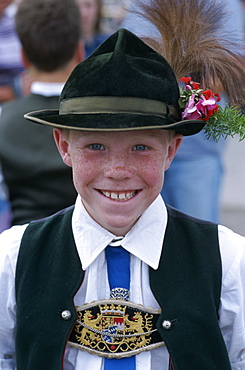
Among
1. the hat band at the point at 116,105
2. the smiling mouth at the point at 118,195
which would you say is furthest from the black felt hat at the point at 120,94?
the smiling mouth at the point at 118,195

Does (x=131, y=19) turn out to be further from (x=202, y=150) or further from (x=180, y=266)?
(x=202, y=150)

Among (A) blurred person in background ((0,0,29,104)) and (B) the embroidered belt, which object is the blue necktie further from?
(A) blurred person in background ((0,0,29,104))

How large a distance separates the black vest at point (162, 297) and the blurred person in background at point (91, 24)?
2832mm

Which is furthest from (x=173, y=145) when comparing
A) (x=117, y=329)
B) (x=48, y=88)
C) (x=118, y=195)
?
(x=48, y=88)

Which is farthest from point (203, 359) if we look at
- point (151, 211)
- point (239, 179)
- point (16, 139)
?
point (239, 179)

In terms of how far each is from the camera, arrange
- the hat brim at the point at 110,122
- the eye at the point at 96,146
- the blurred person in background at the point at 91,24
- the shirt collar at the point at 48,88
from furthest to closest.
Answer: the blurred person in background at the point at 91,24, the shirt collar at the point at 48,88, the eye at the point at 96,146, the hat brim at the point at 110,122

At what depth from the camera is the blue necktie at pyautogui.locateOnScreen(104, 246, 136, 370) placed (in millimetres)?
2082

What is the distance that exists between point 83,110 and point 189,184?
Result: 70.3 inches

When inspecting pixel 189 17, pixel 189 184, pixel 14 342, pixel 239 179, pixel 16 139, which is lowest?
pixel 239 179

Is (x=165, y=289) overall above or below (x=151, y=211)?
below

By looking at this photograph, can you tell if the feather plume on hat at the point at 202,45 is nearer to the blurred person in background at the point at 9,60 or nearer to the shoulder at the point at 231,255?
the shoulder at the point at 231,255

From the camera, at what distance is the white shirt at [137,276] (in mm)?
2117

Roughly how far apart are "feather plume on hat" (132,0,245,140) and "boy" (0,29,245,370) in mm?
168

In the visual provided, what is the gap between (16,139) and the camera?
308cm
